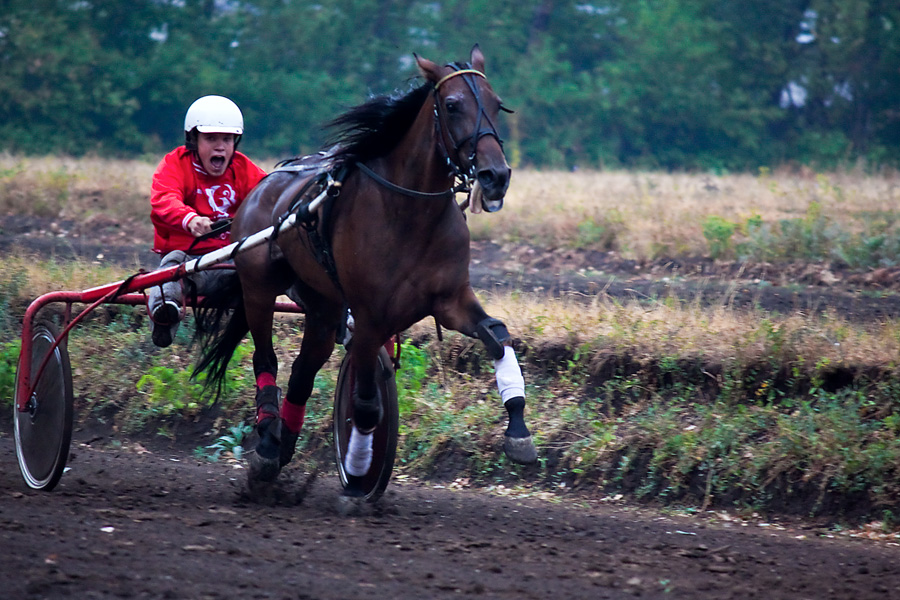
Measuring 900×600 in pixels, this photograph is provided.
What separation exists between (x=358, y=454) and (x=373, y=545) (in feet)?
3.05

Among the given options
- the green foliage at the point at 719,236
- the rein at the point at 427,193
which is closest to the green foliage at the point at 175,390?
the rein at the point at 427,193

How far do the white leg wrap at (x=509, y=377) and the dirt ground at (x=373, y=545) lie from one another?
698 mm

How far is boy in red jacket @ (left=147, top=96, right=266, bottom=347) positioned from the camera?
579cm

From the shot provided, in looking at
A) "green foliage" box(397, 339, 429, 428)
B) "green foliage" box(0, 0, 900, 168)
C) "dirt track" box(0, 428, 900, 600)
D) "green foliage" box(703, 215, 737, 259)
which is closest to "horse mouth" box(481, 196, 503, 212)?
"dirt track" box(0, 428, 900, 600)

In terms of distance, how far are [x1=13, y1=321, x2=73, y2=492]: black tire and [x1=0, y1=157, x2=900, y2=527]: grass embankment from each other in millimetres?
1594

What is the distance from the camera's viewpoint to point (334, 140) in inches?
212

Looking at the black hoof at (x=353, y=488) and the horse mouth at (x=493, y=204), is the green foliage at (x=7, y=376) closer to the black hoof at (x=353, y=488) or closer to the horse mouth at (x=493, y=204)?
the black hoof at (x=353, y=488)

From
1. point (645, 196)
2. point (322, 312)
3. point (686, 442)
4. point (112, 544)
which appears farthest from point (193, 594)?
point (645, 196)

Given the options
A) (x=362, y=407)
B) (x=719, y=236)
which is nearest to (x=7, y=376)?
(x=362, y=407)

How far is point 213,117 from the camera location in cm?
588

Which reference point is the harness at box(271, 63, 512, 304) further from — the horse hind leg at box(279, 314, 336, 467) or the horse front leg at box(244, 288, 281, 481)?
the horse hind leg at box(279, 314, 336, 467)

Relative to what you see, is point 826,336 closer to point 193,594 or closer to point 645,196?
point 193,594

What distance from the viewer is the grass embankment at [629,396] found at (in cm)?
576

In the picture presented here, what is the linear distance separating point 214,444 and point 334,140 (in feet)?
9.71
